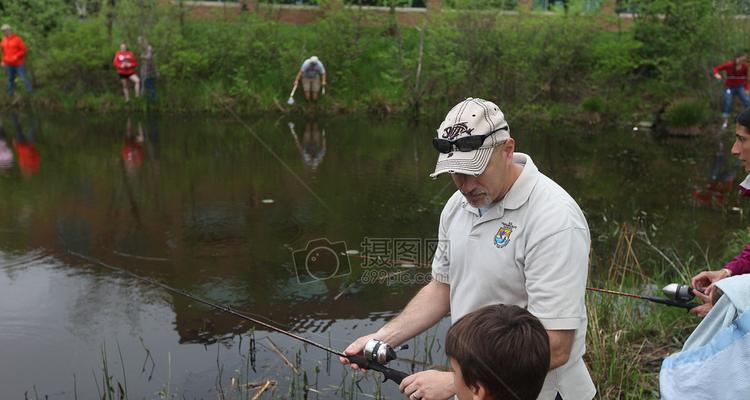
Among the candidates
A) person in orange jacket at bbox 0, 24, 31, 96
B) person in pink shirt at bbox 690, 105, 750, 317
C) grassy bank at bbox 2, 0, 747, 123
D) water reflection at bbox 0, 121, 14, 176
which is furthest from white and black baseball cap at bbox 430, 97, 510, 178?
person in orange jacket at bbox 0, 24, 31, 96

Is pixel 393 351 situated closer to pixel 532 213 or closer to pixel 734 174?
pixel 532 213

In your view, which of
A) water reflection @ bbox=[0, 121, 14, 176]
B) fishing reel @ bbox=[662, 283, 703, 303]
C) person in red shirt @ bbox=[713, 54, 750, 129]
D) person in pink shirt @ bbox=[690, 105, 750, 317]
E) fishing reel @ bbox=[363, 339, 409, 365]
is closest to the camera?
fishing reel @ bbox=[363, 339, 409, 365]

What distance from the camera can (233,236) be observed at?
758 cm

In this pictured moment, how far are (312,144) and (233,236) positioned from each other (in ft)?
20.1

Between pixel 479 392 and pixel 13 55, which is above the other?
pixel 13 55

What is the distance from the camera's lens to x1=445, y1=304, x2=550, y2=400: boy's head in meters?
1.92

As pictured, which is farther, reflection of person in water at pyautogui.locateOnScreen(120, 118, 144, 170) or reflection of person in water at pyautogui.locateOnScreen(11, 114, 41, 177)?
reflection of person in water at pyautogui.locateOnScreen(120, 118, 144, 170)

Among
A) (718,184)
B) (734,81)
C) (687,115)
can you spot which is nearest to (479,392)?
(718,184)

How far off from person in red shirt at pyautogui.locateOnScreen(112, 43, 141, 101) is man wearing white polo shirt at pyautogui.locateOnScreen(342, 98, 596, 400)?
16.7 metres

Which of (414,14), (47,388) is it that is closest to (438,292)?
(47,388)

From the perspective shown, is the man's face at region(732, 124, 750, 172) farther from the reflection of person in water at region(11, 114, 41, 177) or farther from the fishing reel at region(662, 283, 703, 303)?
the reflection of person in water at region(11, 114, 41, 177)

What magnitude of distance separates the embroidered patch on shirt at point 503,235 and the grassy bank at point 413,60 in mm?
16253

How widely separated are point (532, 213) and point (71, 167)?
9.95m

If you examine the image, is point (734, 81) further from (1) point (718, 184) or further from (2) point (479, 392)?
(2) point (479, 392)
